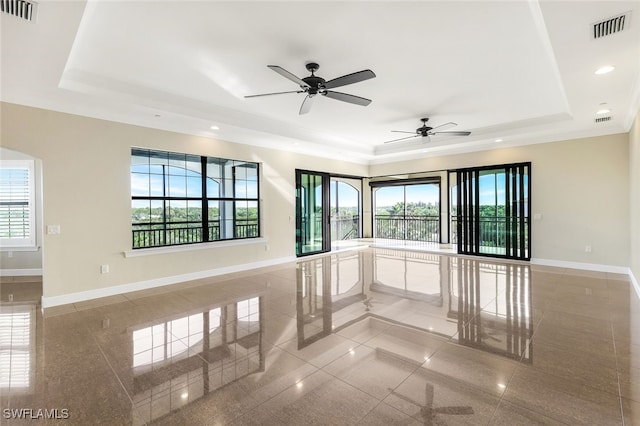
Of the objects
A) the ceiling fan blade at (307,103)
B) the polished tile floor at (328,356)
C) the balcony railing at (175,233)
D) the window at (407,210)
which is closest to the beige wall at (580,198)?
the polished tile floor at (328,356)

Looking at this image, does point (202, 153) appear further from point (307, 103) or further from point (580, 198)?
point (580, 198)

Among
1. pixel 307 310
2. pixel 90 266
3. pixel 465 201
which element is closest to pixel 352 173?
pixel 465 201

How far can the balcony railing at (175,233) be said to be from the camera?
214 inches

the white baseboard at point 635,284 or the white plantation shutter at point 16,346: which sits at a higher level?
the white baseboard at point 635,284

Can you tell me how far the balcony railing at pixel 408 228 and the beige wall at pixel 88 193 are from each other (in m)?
7.26

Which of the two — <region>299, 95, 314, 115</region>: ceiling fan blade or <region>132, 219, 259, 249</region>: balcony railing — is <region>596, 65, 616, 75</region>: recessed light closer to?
<region>299, 95, 314, 115</region>: ceiling fan blade

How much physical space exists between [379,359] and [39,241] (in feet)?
24.6

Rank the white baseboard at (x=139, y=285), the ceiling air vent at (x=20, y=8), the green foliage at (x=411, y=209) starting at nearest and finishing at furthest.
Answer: the ceiling air vent at (x=20, y=8)
the white baseboard at (x=139, y=285)
the green foliage at (x=411, y=209)

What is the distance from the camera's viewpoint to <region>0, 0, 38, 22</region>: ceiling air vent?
2318 mm

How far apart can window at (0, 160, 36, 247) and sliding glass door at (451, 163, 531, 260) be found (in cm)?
988

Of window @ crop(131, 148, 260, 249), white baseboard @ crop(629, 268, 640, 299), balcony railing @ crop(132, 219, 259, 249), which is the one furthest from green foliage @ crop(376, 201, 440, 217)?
balcony railing @ crop(132, 219, 259, 249)

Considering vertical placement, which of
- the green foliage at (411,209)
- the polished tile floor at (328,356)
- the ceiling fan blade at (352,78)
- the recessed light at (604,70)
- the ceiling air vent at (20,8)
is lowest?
the polished tile floor at (328,356)

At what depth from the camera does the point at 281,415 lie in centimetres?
203

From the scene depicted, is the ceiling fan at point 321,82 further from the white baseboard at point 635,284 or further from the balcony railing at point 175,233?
the white baseboard at point 635,284
